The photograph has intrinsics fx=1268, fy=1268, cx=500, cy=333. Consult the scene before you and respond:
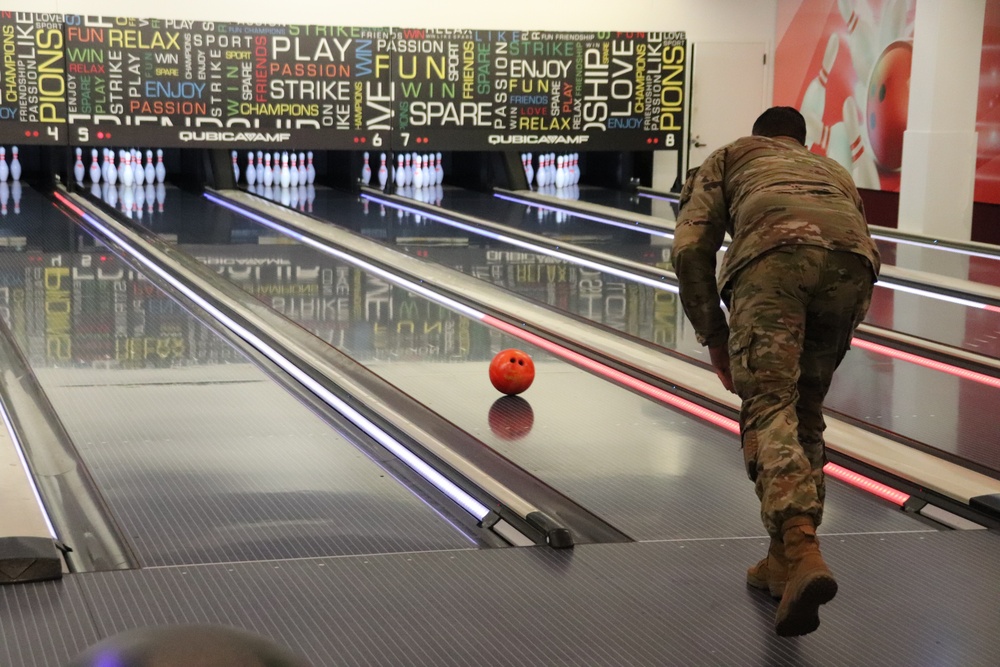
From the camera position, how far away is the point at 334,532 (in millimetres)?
2635

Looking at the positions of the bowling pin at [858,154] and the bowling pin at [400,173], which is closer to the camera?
the bowling pin at [858,154]

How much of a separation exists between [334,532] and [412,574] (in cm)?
29

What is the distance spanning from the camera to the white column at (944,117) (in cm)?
813

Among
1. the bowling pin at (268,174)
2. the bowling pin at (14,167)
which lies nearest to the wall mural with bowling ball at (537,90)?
the bowling pin at (268,174)

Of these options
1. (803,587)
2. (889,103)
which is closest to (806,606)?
(803,587)

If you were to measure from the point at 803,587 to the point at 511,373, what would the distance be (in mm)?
1844

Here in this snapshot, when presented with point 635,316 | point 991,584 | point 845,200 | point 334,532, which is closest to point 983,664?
point 991,584

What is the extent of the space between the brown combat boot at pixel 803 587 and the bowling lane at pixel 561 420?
575mm

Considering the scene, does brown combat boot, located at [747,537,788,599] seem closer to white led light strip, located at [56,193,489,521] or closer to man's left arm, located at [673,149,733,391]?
man's left arm, located at [673,149,733,391]

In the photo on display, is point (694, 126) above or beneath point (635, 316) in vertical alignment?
above

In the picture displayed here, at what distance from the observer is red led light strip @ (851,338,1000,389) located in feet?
13.6

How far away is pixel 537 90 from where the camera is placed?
1022 cm

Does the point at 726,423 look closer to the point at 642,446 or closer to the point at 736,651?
the point at 642,446

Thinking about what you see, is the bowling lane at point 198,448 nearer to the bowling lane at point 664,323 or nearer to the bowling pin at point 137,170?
the bowling lane at point 664,323
